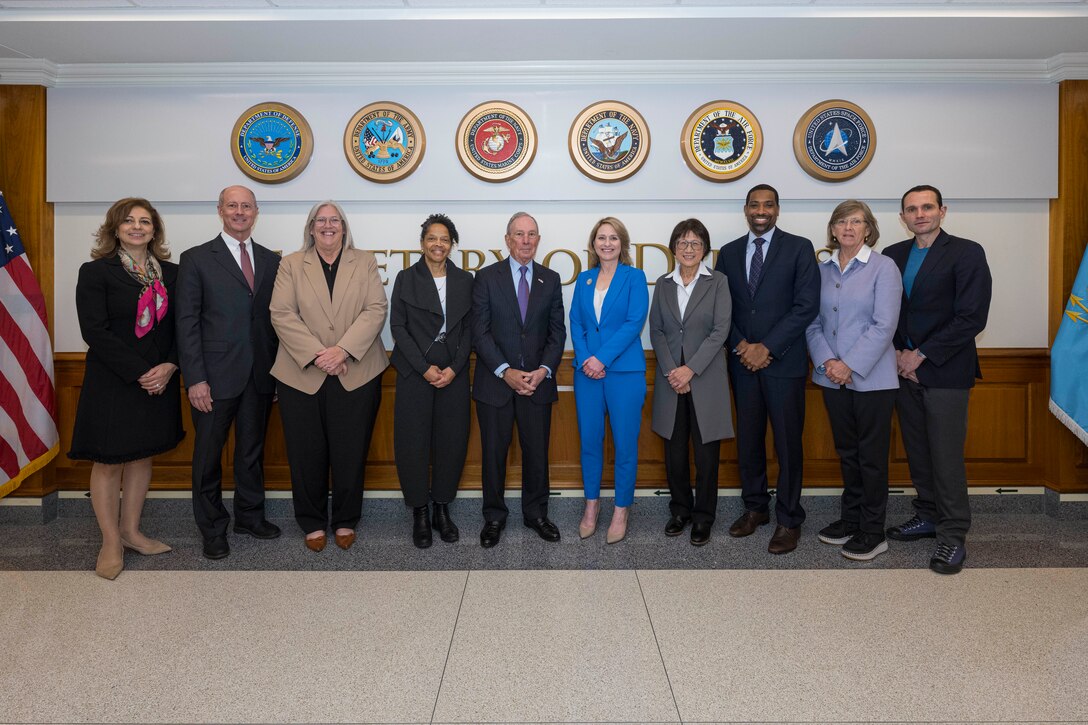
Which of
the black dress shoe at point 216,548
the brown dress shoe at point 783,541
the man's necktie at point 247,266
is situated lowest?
the black dress shoe at point 216,548

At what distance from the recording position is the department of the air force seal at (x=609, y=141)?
411cm

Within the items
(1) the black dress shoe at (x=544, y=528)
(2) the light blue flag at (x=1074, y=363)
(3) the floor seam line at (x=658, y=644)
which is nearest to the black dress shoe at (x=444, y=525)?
(1) the black dress shoe at (x=544, y=528)

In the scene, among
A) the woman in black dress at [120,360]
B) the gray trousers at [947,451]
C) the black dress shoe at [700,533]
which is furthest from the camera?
the black dress shoe at [700,533]

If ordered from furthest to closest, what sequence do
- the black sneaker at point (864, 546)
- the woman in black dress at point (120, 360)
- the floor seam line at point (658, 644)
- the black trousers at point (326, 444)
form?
1. the black trousers at point (326, 444)
2. the black sneaker at point (864, 546)
3. the woman in black dress at point (120, 360)
4. the floor seam line at point (658, 644)

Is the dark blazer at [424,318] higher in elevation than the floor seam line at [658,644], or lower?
higher

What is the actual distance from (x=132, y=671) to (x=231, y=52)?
3362 mm

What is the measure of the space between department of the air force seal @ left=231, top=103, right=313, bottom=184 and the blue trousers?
2.29 meters

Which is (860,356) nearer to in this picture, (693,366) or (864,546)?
(693,366)

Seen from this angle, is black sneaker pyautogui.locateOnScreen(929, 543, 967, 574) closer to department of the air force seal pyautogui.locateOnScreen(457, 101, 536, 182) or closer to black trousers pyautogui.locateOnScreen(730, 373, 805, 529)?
black trousers pyautogui.locateOnScreen(730, 373, 805, 529)

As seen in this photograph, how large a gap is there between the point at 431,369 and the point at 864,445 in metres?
2.25

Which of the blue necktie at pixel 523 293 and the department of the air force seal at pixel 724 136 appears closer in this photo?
the blue necktie at pixel 523 293

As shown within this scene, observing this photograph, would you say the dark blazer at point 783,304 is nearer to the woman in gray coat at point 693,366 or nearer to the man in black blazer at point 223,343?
the woman in gray coat at point 693,366

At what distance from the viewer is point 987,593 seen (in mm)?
2861

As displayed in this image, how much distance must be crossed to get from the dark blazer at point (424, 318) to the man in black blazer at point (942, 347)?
89.2 inches
